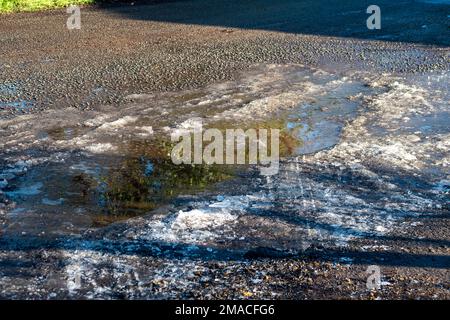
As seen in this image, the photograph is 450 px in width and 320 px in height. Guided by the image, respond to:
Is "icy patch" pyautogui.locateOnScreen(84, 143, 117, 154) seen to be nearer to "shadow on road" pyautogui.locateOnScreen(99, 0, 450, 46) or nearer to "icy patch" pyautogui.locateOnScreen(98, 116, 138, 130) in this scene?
"icy patch" pyautogui.locateOnScreen(98, 116, 138, 130)

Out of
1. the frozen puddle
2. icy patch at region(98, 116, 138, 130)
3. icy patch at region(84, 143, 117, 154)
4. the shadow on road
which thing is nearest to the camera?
the frozen puddle

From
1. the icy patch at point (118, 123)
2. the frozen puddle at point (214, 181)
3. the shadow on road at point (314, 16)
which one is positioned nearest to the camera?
the frozen puddle at point (214, 181)

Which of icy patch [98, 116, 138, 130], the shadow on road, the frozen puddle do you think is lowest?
the frozen puddle

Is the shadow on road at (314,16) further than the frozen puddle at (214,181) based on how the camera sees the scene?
Yes

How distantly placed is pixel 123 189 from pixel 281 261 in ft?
6.21

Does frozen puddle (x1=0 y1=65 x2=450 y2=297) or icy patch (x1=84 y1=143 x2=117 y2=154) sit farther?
icy patch (x1=84 y1=143 x2=117 y2=154)

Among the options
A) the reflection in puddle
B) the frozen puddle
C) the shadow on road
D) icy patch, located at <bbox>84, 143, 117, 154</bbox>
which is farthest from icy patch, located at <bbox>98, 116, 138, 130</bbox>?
the shadow on road

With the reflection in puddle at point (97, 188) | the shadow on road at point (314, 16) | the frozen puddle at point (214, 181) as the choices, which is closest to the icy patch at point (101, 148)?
the frozen puddle at point (214, 181)

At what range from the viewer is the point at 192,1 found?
14727 millimetres

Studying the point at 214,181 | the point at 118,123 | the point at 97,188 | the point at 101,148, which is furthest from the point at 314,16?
the point at 97,188

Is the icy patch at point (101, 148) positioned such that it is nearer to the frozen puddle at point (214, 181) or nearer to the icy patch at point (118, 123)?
the frozen puddle at point (214, 181)

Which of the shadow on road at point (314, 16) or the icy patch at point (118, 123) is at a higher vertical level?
the shadow on road at point (314, 16)
